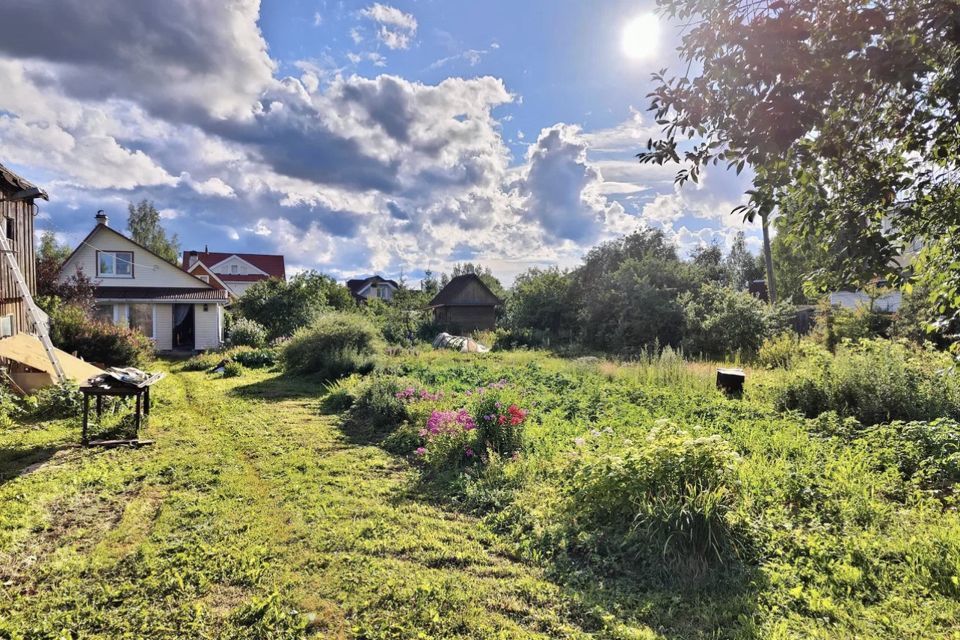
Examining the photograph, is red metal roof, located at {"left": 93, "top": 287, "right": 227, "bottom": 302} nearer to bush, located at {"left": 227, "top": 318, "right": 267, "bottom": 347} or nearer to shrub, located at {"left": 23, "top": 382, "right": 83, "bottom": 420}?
bush, located at {"left": 227, "top": 318, "right": 267, "bottom": 347}

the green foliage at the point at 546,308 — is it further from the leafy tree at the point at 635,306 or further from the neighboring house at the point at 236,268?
the neighboring house at the point at 236,268

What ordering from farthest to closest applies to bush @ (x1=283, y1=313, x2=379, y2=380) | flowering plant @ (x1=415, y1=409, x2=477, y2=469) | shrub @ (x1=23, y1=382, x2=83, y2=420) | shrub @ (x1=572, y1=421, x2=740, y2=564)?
bush @ (x1=283, y1=313, x2=379, y2=380)
shrub @ (x1=23, y1=382, x2=83, y2=420)
flowering plant @ (x1=415, y1=409, x2=477, y2=469)
shrub @ (x1=572, y1=421, x2=740, y2=564)

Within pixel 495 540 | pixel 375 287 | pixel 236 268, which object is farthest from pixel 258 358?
pixel 375 287

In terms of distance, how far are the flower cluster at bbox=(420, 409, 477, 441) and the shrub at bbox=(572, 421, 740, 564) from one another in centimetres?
204

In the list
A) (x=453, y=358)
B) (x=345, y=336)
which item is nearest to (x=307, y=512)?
(x=345, y=336)

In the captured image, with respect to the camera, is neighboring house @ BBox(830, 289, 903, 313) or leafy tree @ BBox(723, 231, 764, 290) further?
leafy tree @ BBox(723, 231, 764, 290)

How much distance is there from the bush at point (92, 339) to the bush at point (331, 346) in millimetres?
4129

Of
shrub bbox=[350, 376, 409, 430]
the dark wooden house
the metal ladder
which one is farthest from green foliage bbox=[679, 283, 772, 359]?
the dark wooden house

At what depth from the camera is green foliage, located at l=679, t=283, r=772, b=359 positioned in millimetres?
17375

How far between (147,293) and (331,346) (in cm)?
1216

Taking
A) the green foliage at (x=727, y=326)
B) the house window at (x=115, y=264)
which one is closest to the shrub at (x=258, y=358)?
the house window at (x=115, y=264)

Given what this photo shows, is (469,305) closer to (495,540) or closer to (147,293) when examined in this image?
(147,293)

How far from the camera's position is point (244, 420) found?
8.55m

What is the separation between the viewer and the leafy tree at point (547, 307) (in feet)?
84.1
